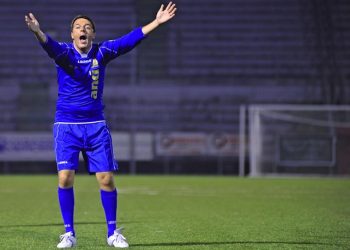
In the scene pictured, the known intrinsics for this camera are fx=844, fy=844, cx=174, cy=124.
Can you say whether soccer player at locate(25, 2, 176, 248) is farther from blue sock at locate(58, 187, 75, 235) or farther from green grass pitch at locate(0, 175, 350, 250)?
green grass pitch at locate(0, 175, 350, 250)

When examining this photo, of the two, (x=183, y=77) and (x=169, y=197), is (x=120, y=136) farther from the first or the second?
(x=169, y=197)

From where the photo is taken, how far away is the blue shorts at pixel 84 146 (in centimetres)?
638

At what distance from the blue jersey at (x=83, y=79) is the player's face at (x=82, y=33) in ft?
0.27

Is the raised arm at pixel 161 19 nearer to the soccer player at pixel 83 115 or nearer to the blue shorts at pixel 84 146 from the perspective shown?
the soccer player at pixel 83 115

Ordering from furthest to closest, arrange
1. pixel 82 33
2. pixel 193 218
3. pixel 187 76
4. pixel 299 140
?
pixel 187 76 → pixel 299 140 → pixel 193 218 → pixel 82 33

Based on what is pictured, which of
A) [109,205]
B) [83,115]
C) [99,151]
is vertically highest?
[83,115]

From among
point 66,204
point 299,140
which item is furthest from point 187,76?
point 66,204

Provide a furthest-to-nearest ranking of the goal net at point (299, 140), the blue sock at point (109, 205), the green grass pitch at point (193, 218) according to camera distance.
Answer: the goal net at point (299, 140)
the green grass pitch at point (193, 218)
the blue sock at point (109, 205)

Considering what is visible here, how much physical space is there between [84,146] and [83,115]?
0.24 meters

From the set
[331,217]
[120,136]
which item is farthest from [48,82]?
[331,217]

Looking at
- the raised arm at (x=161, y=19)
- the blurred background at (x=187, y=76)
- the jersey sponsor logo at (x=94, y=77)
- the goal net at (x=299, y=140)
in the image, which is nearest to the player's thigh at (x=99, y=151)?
the jersey sponsor logo at (x=94, y=77)

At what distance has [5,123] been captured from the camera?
24.3 meters

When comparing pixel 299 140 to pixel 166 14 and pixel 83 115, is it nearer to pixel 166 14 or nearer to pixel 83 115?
pixel 166 14

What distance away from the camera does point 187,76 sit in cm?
2531
